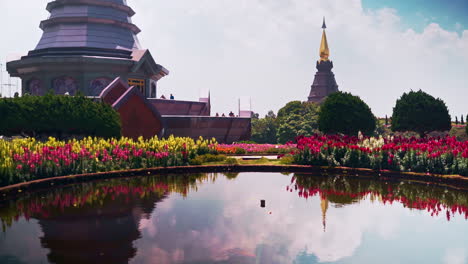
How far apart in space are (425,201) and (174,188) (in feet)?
29.3

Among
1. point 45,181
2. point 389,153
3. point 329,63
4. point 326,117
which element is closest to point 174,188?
point 45,181

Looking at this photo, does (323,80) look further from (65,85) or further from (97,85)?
(65,85)

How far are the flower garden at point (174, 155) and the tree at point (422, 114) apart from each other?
3567cm

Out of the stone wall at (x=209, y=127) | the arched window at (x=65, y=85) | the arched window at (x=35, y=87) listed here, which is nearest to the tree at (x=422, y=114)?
the stone wall at (x=209, y=127)

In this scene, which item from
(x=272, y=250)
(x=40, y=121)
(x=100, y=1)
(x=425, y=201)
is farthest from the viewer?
(x=100, y=1)

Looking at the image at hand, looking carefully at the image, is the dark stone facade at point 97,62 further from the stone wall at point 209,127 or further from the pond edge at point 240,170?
the pond edge at point 240,170

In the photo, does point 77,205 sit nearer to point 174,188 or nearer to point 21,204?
point 21,204

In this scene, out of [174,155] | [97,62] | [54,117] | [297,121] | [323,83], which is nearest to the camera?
[174,155]

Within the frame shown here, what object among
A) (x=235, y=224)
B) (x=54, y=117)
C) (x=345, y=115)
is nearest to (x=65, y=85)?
(x=54, y=117)

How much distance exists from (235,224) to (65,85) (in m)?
41.1

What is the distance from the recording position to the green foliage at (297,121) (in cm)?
6919

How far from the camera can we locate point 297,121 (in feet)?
231

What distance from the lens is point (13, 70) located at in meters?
51.0

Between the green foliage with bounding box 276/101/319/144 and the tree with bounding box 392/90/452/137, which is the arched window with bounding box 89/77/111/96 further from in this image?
the tree with bounding box 392/90/452/137
